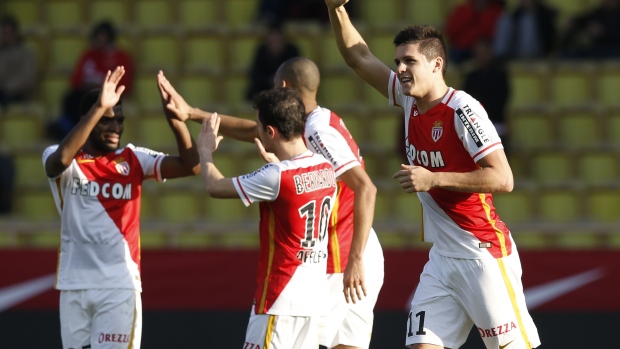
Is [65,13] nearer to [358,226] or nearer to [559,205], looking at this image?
[559,205]

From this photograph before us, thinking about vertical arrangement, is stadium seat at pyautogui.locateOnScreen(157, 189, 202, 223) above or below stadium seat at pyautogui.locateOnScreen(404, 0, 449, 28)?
below

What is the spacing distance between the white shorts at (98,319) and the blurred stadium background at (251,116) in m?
3.78

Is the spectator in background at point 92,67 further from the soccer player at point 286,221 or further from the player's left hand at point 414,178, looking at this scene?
the player's left hand at point 414,178

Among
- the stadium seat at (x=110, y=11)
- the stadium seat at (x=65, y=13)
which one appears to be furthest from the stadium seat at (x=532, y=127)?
the stadium seat at (x=65, y=13)

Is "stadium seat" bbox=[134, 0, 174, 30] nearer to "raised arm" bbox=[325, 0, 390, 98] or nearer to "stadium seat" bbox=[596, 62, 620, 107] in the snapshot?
"stadium seat" bbox=[596, 62, 620, 107]

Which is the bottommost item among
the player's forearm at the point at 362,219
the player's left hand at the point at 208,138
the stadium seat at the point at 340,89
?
the player's forearm at the point at 362,219

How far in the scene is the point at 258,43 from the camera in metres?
13.2

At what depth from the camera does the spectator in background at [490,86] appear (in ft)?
37.2

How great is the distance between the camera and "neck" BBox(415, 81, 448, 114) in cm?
578

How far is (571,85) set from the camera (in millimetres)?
12555

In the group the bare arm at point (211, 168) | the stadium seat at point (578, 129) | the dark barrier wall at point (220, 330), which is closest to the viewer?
the bare arm at point (211, 168)

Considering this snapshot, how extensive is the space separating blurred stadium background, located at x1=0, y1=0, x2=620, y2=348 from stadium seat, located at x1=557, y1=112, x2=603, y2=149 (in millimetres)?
11

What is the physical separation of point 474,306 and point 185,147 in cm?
190

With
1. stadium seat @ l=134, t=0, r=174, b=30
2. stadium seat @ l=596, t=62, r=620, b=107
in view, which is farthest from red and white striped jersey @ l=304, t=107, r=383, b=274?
stadium seat @ l=134, t=0, r=174, b=30
